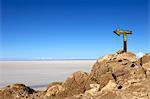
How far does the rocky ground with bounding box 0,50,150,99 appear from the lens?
14.9m

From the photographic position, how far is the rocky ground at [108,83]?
1487 centimetres

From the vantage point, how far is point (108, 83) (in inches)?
608

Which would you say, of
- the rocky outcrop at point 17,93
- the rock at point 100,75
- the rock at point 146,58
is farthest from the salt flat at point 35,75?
the rock at point 146,58

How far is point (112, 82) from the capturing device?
50.5 feet

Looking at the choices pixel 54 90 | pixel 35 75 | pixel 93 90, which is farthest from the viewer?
pixel 35 75

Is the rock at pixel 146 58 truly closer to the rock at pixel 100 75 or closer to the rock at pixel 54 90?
the rock at pixel 100 75

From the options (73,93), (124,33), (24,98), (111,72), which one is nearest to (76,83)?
(73,93)

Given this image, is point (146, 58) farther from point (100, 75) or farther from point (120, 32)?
point (100, 75)

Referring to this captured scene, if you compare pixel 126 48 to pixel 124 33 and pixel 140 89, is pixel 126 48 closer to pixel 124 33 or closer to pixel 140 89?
pixel 124 33

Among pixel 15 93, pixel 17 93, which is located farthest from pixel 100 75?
pixel 15 93

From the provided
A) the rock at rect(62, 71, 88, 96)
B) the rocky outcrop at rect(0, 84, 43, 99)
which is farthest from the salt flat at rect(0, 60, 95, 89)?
the rock at rect(62, 71, 88, 96)

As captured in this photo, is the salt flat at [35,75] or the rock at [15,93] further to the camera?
the salt flat at [35,75]

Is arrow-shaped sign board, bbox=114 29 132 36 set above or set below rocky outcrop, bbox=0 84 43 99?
above

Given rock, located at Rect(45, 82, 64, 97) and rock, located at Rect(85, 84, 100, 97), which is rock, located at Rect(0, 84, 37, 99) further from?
rock, located at Rect(85, 84, 100, 97)
